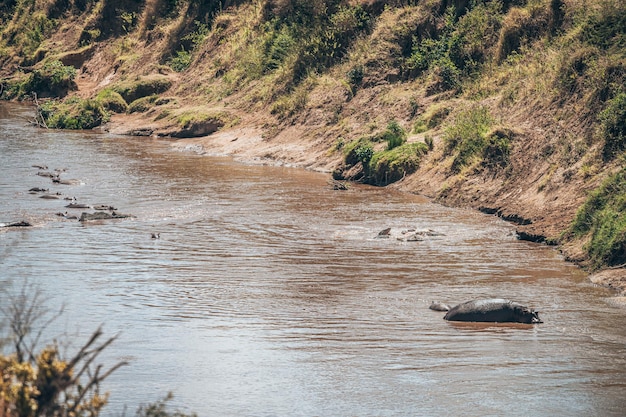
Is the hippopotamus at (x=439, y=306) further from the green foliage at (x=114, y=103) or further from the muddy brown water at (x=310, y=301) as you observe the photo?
the green foliage at (x=114, y=103)

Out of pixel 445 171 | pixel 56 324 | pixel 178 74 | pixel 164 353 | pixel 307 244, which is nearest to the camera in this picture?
pixel 164 353

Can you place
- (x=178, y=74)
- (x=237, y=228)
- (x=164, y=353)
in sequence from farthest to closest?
(x=178, y=74) < (x=237, y=228) < (x=164, y=353)

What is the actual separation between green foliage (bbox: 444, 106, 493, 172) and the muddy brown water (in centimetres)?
149

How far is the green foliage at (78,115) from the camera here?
37.1 meters

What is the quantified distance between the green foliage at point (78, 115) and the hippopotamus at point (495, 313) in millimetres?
26055

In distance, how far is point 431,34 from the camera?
30172 mm

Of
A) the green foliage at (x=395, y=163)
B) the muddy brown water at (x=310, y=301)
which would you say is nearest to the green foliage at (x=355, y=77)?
the green foliage at (x=395, y=163)

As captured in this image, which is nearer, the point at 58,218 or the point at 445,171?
the point at 58,218

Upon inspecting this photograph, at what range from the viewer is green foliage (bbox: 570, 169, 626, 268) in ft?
51.2

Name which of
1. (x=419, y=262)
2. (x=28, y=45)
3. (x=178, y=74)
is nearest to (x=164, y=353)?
(x=419, y=262)

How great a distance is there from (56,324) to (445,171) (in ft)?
40.2

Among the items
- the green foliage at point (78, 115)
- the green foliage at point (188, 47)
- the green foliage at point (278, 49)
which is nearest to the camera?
the green foliage at point (278, 49)

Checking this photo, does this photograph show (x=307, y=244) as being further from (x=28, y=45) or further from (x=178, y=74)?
(x=28, y=45)

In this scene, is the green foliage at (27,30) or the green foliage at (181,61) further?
the green foliage at (27,30)
